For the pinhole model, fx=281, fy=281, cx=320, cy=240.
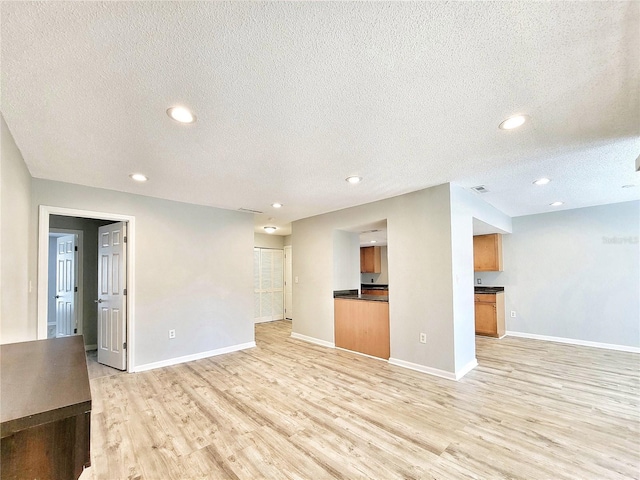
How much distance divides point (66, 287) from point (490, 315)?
8.00 m

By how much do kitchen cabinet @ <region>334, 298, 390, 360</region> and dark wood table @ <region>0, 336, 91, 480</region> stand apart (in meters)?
3.74

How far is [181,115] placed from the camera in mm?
1897

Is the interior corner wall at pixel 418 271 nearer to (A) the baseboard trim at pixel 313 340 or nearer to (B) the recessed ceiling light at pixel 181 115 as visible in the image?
(A) the baseboard trim at pixel 313 340

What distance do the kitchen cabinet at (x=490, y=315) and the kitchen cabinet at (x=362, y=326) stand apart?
264 centimetres

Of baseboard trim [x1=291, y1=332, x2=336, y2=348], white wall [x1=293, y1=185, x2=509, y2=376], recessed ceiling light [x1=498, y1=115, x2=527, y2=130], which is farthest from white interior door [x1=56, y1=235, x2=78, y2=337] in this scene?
recessed ceiling light [x1=498, y1=115, x2=527, y2=130]

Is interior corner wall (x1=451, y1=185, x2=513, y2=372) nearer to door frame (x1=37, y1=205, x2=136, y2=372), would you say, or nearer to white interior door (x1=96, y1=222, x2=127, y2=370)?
door frame (x1=37, y1=205, x2=136, y2=372)

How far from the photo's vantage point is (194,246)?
4.48 m

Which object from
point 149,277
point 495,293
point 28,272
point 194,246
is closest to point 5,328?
point 28,272

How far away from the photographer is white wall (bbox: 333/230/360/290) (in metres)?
5.14

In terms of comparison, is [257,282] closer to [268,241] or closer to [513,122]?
[268,241]

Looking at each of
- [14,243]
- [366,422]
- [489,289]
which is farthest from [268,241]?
[366,422]

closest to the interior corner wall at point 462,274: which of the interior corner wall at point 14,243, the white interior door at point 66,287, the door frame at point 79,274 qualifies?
the interior corner wall at point 14,243

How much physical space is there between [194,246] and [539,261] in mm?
6394

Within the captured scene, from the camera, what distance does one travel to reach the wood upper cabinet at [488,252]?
5.87 metres
